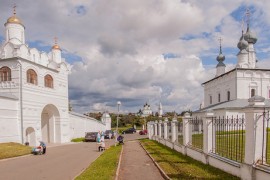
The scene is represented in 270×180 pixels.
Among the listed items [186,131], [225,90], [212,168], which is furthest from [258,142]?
[225,90]

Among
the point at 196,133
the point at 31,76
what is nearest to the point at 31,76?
the point at 31,76

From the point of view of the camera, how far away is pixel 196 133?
13.1m

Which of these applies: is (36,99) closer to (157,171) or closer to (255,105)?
(157,171)

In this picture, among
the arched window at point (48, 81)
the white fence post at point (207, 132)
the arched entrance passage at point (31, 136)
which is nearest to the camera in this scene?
the white fence post at point (207, 132)

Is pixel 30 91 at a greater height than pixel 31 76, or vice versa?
pixel 31 76

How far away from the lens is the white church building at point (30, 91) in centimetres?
2460

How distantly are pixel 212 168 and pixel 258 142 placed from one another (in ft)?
9.39

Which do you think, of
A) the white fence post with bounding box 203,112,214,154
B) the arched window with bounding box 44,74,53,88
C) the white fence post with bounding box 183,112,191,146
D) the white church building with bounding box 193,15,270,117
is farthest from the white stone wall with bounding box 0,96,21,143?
the white church building with bounding box 193,15,270,117

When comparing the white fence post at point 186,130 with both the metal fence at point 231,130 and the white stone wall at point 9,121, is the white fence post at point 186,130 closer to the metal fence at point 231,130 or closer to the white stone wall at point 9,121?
the metal fence at point 231,130

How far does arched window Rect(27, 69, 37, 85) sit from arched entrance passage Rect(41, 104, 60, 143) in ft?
16.6

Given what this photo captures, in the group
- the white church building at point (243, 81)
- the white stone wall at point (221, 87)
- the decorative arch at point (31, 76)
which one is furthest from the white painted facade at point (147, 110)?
the decorative arch at point (31, 76)

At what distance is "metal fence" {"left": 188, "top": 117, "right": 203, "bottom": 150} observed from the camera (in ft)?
40.3

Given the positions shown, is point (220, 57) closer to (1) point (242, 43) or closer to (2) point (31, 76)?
(1) point (242, 43)

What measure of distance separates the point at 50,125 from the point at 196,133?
23585 millimetres
